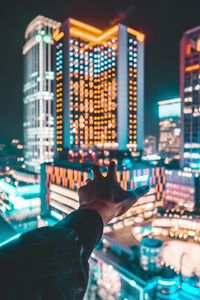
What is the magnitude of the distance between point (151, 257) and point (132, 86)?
42.5 meters

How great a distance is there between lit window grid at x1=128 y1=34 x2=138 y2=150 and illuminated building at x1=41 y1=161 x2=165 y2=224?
809 inches

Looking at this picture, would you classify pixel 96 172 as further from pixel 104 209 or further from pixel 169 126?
pixel 169 126

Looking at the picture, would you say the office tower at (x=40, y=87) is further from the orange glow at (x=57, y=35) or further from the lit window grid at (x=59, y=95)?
the lit window grid at (x=59, y=95)

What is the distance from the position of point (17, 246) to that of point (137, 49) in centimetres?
5879

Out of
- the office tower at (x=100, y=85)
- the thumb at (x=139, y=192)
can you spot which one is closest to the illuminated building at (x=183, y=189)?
the office tower at (x=100, y=85)

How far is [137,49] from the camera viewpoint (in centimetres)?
5322

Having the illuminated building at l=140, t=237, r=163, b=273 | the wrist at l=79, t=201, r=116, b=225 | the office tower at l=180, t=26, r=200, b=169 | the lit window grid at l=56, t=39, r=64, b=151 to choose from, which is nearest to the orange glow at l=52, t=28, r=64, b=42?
the lit window grid at l=56, t=39, r=64, b=151

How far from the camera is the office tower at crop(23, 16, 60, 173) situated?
181 feet

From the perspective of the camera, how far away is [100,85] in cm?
5666

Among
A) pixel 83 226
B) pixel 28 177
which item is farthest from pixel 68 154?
pixel 83 226

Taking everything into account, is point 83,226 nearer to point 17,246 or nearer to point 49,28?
point 17,246

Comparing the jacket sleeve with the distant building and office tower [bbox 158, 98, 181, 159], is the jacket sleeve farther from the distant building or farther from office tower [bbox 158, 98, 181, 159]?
the distant building

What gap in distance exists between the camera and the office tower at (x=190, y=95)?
135 feet

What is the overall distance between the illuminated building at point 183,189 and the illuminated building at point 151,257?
799 inches
